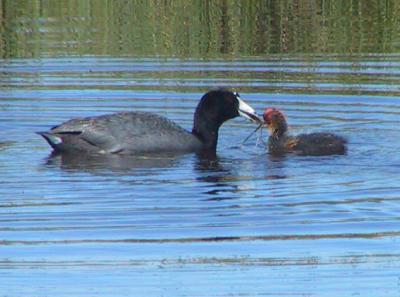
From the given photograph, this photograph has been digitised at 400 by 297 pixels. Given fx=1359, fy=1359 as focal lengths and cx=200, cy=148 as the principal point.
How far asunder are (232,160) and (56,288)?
221 inches

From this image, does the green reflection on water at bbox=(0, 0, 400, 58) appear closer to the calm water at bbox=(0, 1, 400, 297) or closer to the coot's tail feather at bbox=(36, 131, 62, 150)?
the calm water at bbox=(0, 1, 400, 297)

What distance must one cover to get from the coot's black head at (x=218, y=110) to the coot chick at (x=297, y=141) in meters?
0.18

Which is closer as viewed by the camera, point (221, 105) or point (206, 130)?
point (206, 130)

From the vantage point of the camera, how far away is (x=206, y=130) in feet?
50.7

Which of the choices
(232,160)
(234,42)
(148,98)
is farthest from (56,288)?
(234,42)

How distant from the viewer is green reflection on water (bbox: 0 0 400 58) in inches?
865

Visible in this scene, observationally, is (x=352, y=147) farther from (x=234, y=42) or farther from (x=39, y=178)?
(x=234, y=42)

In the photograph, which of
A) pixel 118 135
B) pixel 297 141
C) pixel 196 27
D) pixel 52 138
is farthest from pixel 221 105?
pixel 196 27

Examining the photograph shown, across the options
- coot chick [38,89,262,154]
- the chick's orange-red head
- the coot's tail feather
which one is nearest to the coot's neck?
coot chick [38,89,262,154]

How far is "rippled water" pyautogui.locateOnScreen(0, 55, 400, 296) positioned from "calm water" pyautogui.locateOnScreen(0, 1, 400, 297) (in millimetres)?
20

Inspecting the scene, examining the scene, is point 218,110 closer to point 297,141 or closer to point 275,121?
point 275,121

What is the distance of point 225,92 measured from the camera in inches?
619

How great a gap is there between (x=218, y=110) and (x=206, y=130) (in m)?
0.35

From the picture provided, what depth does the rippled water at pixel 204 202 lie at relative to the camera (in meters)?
9.51
